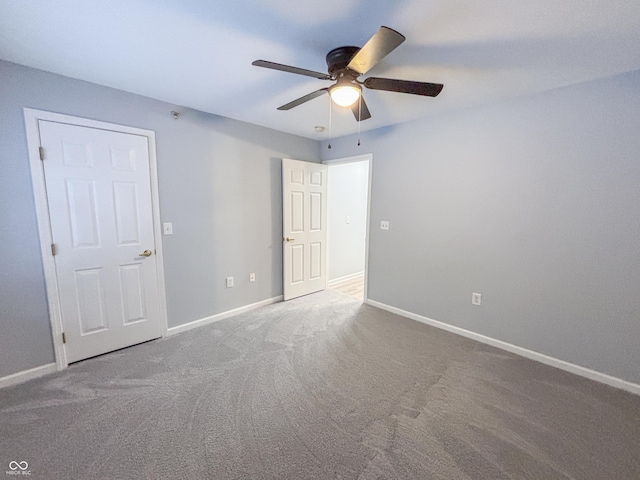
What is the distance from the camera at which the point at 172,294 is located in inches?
106

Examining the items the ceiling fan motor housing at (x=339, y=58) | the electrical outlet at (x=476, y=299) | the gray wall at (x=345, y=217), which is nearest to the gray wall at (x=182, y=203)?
the gray wall at (x=345, y=217)

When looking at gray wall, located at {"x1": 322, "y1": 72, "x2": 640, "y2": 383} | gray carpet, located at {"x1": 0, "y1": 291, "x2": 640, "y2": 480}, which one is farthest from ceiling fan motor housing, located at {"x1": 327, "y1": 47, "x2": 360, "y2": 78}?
gray carpet, located at {"x1": 0, "y1": 291, "x2": 640, "y2": 480}

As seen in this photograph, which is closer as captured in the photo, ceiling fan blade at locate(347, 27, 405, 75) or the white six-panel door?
ceiling fan blade at locate(347, 27, 405, 75)

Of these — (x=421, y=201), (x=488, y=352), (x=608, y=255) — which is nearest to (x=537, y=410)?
(x=488, y=352)

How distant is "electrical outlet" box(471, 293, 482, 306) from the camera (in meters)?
2.61

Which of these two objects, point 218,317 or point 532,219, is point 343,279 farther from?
point 532,219

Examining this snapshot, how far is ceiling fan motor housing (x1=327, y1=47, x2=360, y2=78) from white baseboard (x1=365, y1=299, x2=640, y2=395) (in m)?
2.60

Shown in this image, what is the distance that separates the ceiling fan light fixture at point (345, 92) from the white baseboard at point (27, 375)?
117 inches

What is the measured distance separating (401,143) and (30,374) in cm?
397

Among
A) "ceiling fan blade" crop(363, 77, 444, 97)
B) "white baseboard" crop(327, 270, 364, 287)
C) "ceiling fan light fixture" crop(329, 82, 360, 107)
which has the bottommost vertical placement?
"white baseboard" crop(327, 270, 364, 287)

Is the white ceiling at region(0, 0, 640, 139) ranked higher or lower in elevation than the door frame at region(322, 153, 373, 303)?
higher

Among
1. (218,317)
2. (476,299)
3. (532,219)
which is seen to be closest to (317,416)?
(218,317)

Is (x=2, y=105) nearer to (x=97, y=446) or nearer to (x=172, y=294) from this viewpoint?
(x=172, y=294)

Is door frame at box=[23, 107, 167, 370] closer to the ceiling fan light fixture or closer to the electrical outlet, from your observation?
the ceiling fan light fixture
